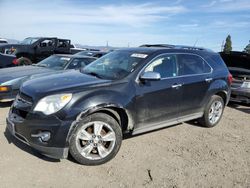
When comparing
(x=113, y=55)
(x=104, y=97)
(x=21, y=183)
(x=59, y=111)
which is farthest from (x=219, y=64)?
(x=21, y=183)

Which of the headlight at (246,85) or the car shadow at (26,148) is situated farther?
the headlight at (246,85)

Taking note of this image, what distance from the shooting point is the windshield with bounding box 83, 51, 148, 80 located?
479 centimetres

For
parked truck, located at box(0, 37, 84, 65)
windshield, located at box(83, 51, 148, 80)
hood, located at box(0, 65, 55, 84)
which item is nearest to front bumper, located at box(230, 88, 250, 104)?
windshield, located at box(83, 51, 148, 80)

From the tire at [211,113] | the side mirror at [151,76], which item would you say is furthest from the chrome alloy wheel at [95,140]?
the tire at [211,113]

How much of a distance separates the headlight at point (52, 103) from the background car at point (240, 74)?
5.94 metres

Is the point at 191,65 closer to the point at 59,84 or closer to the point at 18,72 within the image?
the point at 59,84

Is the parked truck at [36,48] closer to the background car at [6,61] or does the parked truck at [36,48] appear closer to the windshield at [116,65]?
the background car at [6,61]

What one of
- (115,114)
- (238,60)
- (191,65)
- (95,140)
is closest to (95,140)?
(95,140)

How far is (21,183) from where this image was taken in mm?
3600

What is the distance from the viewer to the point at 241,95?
8.32 meters

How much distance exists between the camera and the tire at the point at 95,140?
4.04 meters

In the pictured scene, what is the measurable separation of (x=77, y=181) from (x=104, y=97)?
1.21 m

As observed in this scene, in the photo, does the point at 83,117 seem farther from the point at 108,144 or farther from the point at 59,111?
the point at 108,144

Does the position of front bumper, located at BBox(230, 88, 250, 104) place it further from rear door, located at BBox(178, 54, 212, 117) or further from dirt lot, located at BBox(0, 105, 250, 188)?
dirt lot, located at BBox(0, 105, 250, 188)
